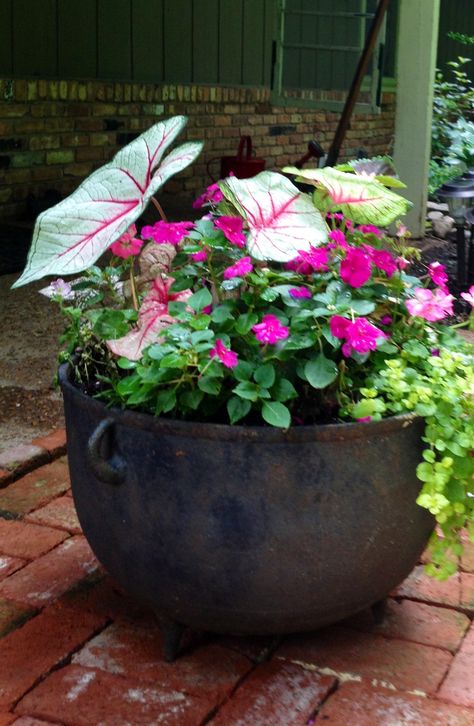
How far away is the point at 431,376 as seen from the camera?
2084 mm

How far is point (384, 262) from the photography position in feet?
7.09

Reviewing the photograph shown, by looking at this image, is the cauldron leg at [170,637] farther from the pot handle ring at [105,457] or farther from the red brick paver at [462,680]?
the red brick paver at [462,680]

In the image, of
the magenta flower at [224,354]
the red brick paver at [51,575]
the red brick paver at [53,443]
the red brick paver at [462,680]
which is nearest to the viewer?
the magenta flower at [224,354]

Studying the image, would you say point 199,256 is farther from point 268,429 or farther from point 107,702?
point 107,702

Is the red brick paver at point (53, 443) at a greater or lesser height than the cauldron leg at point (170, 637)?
lesser

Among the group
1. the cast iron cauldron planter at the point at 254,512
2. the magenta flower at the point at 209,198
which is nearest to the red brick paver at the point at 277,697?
the cast iron cauldron planter at the point at 254,512

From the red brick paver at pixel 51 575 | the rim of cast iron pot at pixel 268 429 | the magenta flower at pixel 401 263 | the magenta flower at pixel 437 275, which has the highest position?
the magenta flower at pixel 401 263

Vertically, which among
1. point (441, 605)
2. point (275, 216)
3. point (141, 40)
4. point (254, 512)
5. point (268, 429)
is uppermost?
point (141, 40)

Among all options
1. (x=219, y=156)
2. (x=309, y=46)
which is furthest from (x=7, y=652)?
(x=309, y=46)

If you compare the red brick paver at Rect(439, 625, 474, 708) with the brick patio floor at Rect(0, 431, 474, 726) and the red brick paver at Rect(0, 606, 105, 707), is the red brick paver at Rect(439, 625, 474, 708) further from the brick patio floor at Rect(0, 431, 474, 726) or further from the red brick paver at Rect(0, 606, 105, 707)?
the red brick paver at Rect(0, 606, 105, 707)

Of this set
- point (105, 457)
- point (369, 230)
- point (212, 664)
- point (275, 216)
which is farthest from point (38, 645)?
point (369, 230)

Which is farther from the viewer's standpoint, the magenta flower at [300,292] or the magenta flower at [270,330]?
the magenta flower at [300,292]

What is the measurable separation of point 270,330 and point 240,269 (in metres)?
0.15

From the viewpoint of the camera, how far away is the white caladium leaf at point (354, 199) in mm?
2186
